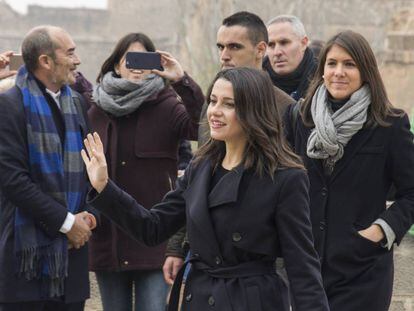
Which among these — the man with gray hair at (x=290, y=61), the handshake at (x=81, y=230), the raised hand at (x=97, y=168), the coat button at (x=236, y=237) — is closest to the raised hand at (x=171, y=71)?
the man with gray hair at (x=290, y=61)

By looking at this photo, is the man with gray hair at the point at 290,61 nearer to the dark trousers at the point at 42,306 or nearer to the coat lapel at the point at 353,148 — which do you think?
the coat lapel at the point at 353,148

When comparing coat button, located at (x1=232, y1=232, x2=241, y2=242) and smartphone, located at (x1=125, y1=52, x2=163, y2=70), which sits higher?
smartphone, located at (x1=125, y1=52, x2=163, y2=70)

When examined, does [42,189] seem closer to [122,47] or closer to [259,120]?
[122,47]

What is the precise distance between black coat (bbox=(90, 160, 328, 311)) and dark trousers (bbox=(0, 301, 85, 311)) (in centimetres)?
130

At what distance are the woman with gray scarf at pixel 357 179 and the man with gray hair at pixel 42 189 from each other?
47.2 inches

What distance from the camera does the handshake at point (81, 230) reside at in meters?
5.50

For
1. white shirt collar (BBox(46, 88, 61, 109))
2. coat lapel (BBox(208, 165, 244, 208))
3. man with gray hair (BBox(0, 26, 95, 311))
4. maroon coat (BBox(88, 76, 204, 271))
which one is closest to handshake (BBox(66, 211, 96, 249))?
man with gray hair (BBox(0, 26, 95, 311))

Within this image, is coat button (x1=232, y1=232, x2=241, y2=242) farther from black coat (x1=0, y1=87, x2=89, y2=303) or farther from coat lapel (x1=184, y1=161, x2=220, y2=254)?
black coat (x1=0, y1=87, x2=89, y2=303)

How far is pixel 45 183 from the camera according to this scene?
216 inches

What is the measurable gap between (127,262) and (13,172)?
776 millimetres

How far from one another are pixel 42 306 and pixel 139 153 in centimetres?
92

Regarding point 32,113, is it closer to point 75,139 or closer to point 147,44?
point 75,139

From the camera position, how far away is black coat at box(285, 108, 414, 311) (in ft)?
16.8

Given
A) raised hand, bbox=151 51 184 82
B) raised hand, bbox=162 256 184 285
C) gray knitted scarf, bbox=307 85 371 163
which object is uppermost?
raised hand, bbox=151 51 184 82
